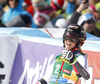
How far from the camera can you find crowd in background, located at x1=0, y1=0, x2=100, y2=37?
20.5ft

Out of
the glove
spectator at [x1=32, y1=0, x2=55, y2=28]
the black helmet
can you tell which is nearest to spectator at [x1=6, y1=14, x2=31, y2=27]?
spectator at [x1=32, y1=0, x2=55, y2=28]

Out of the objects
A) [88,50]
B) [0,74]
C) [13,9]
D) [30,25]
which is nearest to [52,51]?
[88,50]

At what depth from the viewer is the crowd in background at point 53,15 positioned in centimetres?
623

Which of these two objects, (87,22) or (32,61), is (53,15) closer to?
(87,22)

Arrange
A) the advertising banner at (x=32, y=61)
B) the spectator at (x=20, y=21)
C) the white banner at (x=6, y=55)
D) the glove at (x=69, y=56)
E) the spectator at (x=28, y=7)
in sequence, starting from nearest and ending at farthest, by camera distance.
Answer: the glove at (x=69, y=56) < the advertising banner at (x=32, y=61) < the white banner at (x=6, y=55) < the spectator at (x=20, y=21) < the spectator at (x=28, y=7)

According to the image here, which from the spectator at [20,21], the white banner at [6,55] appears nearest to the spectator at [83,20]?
the spectator at [20,21]

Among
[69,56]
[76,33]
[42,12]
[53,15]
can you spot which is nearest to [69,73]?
[69,56]

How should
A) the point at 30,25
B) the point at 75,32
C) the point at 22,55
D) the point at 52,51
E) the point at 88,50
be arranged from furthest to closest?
the point at 30,25 → the point at 22,55 → the point at 52,51 → the point at 88,50 → the point at 75,32

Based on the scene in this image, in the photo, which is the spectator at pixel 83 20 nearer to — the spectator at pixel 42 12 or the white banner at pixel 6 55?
the white banner at pixel 6 55

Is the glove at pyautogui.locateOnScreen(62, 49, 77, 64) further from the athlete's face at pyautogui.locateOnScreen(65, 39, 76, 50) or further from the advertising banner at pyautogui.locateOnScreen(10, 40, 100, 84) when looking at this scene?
the advertising banner at pyautogui.locateOnScreen(10, 40, 100, 84)

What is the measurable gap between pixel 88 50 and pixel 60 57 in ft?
1.76

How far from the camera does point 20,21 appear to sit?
6.75 metres

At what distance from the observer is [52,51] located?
4.50 metres

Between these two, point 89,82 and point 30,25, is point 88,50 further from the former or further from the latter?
point 30,25
